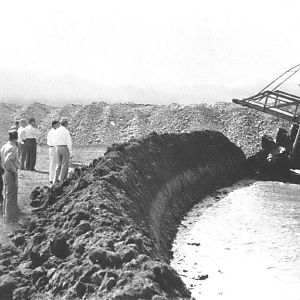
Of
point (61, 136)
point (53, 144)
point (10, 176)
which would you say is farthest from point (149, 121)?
point (10, 176)

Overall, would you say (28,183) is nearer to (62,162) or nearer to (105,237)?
(62,162)

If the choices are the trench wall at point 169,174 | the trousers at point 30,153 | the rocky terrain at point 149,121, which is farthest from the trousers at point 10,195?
the rocky terrain at point 149,121

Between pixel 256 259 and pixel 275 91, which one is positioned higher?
pixel 275 91

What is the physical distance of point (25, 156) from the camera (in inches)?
768

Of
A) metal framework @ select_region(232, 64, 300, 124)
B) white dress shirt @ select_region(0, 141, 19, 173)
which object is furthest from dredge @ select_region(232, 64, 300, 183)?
white dress shirt @ select_region(0, 141, 19, 173)

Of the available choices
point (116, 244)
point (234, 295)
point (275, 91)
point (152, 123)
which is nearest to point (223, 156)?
point (275, 91)

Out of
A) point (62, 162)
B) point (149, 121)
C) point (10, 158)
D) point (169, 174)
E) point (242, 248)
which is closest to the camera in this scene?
point (10, 158)

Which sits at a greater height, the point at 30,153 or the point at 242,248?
the point at 30,153

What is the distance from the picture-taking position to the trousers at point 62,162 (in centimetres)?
1527

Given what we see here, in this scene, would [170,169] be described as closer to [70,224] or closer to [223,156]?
[223,156]

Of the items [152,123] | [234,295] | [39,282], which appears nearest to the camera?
[39,282]

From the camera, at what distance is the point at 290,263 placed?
1250 cm

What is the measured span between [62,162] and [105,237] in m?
7.45

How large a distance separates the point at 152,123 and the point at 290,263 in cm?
2940
